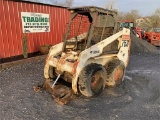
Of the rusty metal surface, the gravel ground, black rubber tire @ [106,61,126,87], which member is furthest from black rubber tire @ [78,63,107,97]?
black rubber tire @ [106,61,126,87]

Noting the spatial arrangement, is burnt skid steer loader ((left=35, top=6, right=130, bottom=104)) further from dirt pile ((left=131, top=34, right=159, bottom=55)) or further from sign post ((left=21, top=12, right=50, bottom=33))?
dirt pile ((left=131, top=34, right=159, bottom=55))

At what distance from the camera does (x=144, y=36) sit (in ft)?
62.4

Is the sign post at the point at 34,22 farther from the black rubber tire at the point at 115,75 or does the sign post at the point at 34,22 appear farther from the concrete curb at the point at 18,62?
the black rubber tire at the point at 115,75

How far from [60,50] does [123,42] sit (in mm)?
2134

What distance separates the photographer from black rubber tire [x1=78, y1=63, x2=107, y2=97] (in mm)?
5406

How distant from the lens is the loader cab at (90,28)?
582 cm

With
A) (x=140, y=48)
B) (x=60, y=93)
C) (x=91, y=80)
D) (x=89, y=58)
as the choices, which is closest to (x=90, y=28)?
(x=89, y=58)

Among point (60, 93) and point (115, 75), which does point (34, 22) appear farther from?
point (60, 93)

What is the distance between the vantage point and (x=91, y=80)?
18.6 feet

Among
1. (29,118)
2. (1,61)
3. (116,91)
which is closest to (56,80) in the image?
(29,118)

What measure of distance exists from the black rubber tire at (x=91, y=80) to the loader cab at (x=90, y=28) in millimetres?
682

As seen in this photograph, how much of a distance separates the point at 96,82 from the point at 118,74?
1.19 m

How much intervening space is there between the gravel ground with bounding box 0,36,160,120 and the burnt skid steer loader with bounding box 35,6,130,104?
0.27 m

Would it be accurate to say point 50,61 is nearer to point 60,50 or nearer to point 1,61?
point 60,50
